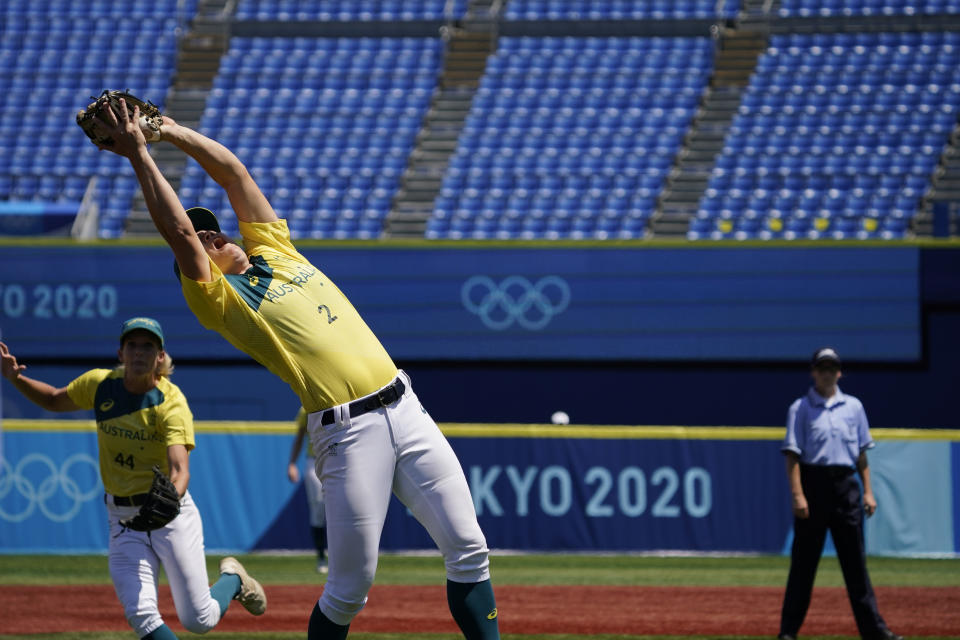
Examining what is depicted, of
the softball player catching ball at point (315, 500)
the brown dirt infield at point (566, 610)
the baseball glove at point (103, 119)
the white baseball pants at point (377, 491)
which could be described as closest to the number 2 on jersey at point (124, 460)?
the white baseball pants at point (377, 491)

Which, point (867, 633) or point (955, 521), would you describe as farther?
point (955, 521)

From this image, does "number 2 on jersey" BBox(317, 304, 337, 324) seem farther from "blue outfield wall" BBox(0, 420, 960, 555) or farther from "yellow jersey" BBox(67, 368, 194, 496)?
"blue outfield wall" BBox(0, 420, 960, 555)

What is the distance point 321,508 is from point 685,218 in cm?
878

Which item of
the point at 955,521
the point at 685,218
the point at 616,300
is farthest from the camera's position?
the point at 685,218

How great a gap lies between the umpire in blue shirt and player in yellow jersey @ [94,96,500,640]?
406 centimetres

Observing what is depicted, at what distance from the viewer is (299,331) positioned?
16.0 feet

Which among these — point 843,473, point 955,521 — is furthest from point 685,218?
point 843,473

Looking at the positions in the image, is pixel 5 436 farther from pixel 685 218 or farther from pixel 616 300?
pixel 685 218

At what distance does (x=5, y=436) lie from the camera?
50.1 ft

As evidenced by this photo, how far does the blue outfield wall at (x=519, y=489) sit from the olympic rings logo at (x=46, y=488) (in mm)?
11

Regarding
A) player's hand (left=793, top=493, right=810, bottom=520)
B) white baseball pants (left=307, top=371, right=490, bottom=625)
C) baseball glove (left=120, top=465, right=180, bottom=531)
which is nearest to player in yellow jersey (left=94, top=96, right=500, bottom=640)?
white baseball pants (left=307, top=371, right=490, bottom=625)

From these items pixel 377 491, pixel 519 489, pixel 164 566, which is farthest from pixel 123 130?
pixel 519 489

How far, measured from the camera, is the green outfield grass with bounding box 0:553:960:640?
1236 centimetres

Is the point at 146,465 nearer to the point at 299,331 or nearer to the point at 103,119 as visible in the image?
the point at 299,331
